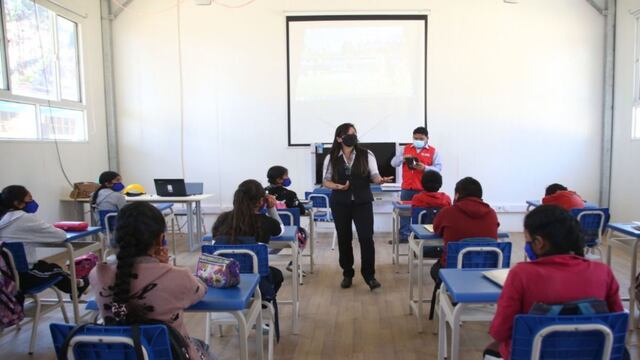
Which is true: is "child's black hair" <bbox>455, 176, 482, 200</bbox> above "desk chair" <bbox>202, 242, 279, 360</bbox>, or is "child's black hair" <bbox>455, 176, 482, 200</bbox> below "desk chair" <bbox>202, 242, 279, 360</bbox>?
above

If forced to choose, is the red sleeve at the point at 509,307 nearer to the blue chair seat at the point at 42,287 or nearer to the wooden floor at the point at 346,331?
the wooden floor at the point at 346,331

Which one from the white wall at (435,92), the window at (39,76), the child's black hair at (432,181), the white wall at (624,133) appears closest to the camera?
the child's black hair at (432,181)

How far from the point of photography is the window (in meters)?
5.23

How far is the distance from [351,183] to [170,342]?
2.67m

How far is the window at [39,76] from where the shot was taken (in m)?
5.23

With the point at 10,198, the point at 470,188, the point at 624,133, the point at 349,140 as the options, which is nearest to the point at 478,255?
the point at 470,188

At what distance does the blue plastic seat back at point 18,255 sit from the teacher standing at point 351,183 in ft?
7.52

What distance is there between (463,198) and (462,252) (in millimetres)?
482

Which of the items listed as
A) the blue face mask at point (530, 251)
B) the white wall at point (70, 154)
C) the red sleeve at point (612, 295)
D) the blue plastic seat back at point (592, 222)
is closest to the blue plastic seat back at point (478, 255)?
the blue face mask at point (530, 251)

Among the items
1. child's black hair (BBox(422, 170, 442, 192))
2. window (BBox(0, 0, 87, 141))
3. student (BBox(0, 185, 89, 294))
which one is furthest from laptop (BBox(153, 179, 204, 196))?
child's black hair (BBox(422, 170, 442, 192))

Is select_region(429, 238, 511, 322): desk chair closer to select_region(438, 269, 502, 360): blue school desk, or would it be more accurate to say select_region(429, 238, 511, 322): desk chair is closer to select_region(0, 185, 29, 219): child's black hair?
select_region(438, 269, 502, 360): blue school desk

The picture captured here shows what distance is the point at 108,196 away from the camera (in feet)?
16.2

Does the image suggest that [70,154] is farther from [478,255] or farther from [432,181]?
[478,255]

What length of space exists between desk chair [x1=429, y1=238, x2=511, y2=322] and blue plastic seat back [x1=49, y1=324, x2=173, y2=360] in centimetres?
172
